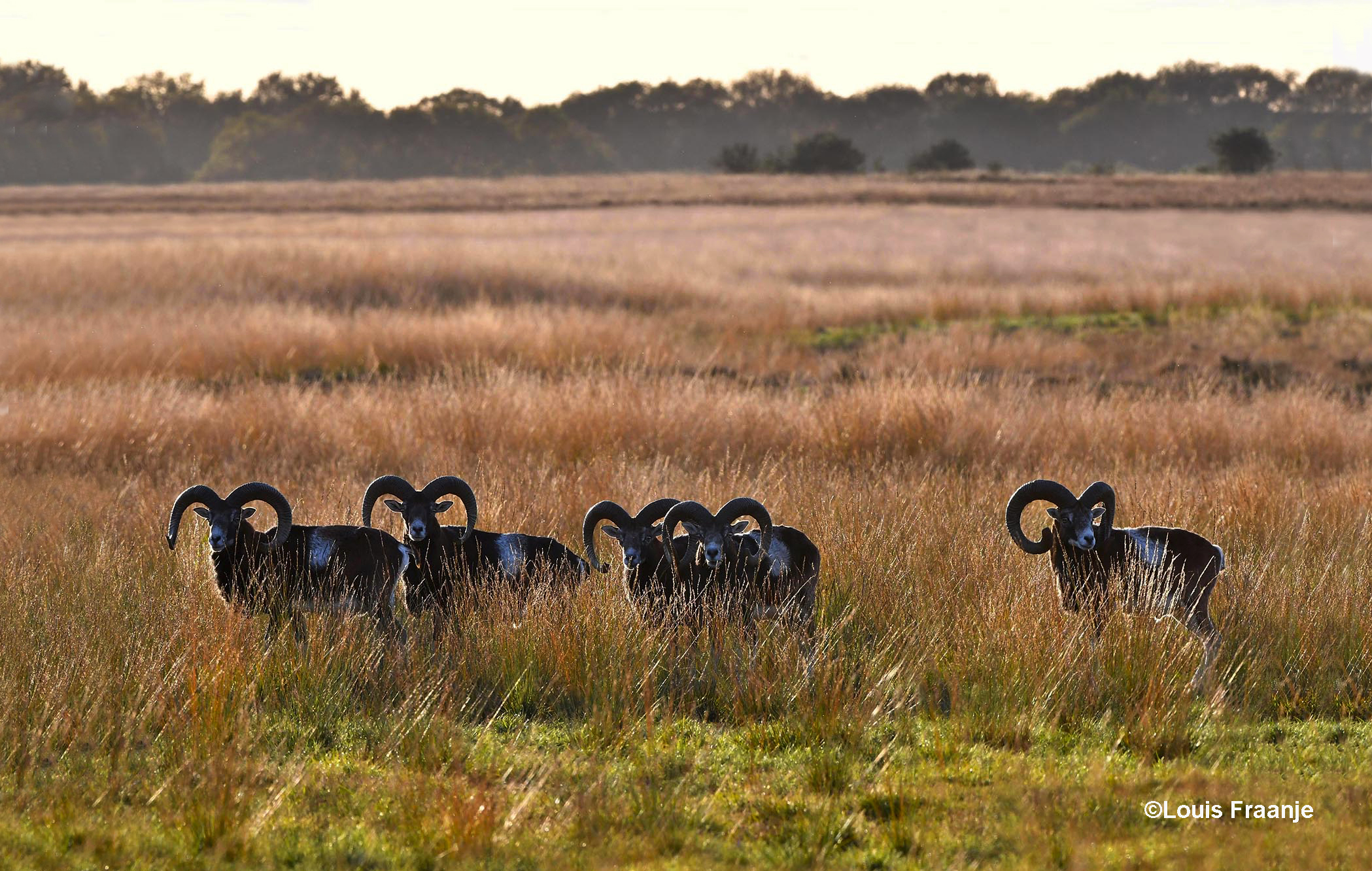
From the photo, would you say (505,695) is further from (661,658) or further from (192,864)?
(192,864)

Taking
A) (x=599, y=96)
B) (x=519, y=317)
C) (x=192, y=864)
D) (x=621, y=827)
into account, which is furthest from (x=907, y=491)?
(x=599, y=96)

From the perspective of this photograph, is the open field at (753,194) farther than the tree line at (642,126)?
No

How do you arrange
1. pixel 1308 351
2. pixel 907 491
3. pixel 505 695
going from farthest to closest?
pixel 1308 351 < pixel 907 491 < pixel 505 695

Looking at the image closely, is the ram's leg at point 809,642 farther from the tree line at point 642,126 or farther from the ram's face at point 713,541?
the tree line at point 642,126

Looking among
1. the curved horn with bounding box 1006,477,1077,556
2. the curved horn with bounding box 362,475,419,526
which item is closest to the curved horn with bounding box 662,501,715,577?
the curved horn with bounding box 362,475,419,526

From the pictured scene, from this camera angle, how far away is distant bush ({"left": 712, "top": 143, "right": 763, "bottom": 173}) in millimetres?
110500

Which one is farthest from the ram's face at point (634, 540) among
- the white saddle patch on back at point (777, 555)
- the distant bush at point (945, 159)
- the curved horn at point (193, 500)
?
the distant bush at point (945, 159)

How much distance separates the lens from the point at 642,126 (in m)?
160

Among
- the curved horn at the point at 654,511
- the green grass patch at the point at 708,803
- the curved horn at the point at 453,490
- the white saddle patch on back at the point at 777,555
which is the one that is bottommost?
the green grass patch at the point at 708,803

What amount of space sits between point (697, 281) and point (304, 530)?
22.0 m

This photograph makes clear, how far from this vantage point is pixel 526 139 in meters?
135

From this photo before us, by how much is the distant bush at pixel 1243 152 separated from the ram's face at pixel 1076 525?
313ft

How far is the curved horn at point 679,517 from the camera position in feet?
24.9

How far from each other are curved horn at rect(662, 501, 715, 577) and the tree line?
10375cm
